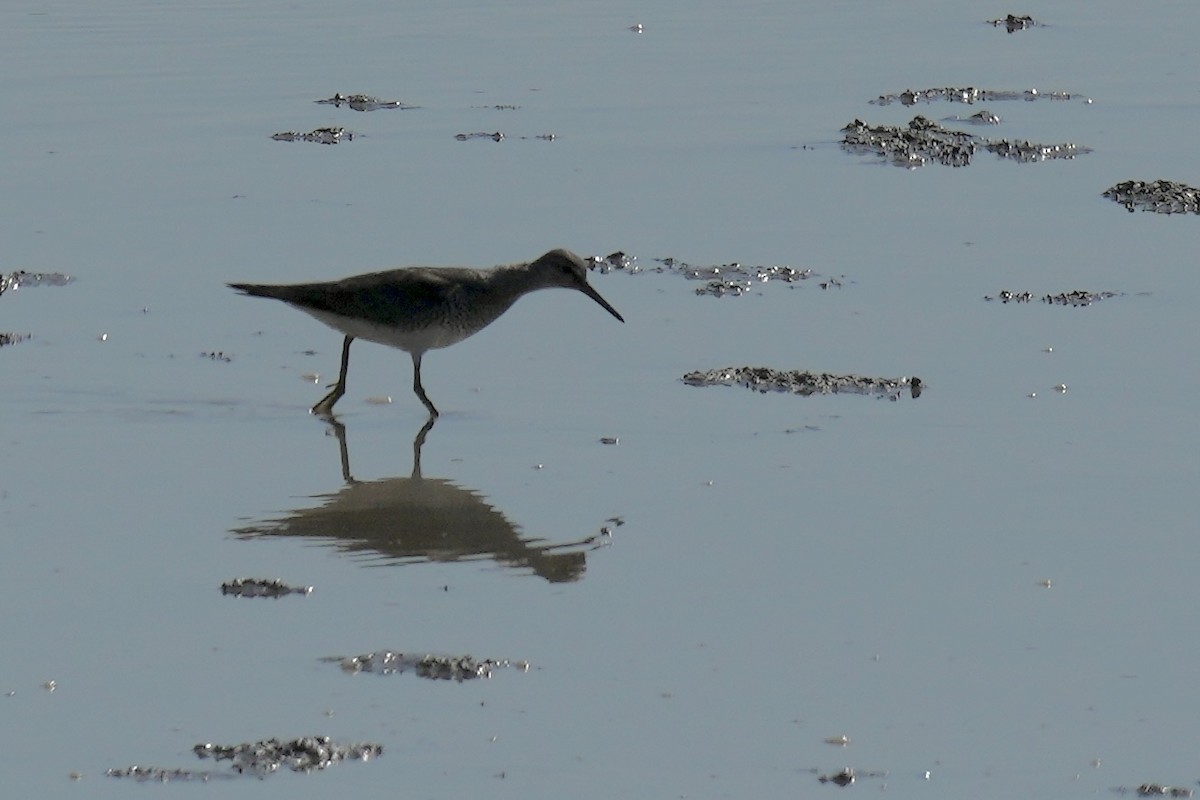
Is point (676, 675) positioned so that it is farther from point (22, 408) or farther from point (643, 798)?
point (22, 408)

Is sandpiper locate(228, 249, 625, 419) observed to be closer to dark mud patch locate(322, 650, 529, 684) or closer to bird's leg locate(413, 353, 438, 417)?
bird's leg locate(413, 353, 438, 417)

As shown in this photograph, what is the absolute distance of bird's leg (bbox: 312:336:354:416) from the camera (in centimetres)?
895

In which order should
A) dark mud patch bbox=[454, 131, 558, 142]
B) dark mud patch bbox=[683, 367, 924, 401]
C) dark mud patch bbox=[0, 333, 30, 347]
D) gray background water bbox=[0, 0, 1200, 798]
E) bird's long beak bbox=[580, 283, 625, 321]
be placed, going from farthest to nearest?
dark mud patch bbox=[454, 131, 558, 142] → bird's long beak bbox=[580, 283, 625, 321] → dark mud patch bbox=[0, 333, 30, 347] → dark mud patch bbox=[683, 367, 924, 401] → gray background water bbox=[0, 0, 1200, 798]

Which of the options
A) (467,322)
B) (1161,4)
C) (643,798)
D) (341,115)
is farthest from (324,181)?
(1161,4)

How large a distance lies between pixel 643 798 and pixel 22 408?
428 centimetres

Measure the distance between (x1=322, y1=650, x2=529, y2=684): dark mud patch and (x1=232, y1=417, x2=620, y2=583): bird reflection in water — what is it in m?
0.85

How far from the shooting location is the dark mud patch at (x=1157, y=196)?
38.4ft

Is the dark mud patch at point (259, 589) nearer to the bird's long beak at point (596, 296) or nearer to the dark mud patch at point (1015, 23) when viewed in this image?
the bird's long beak at point (596, 296)

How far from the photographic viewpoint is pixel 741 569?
7.05m

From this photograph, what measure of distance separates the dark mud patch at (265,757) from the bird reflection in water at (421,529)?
155cm

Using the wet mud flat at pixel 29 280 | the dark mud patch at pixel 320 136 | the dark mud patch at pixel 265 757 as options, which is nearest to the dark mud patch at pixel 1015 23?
the dark mud patch at pixel 320 136

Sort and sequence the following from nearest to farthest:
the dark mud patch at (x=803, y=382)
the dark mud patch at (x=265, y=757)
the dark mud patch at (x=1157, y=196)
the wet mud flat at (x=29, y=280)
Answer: the dark mud patch at (x=265, y=757) → the dark mud patch at (x=803, y=382) → the wet mud flat at (x=29, y=280) → the dark mud patch at (x=1157, y=196)

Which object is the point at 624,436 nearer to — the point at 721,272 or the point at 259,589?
the point at 259,589

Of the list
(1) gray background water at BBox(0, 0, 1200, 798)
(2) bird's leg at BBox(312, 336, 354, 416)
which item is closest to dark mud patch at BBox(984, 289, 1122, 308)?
(1) gray background water at BBox(0, 0, 1200, 798)
